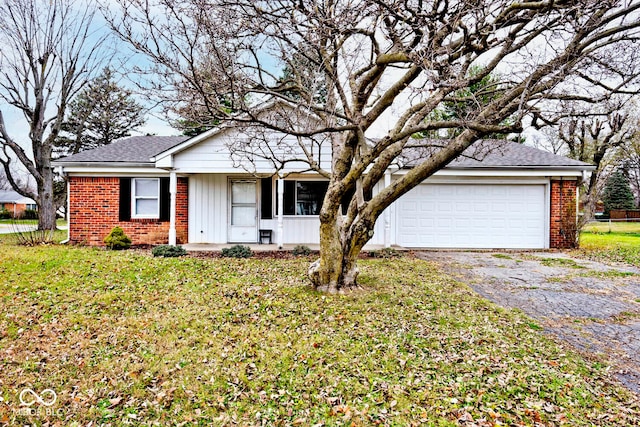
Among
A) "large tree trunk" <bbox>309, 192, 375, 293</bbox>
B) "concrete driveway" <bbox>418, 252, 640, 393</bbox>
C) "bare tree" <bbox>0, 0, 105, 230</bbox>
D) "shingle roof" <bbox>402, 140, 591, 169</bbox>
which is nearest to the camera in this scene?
"concrete driveway" <bbox>418, 252, 640, 393</bbox>

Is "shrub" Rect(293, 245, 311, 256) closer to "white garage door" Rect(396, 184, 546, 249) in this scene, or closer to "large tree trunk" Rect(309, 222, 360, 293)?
"white garage door" Rect(396, 184, 546, 249)

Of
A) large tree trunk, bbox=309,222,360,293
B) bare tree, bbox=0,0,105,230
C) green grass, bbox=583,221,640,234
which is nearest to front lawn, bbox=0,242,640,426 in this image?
large tree trunk, bbox=309,222,360,293

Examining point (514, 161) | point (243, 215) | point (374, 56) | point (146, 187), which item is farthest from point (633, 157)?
point (146, 187)

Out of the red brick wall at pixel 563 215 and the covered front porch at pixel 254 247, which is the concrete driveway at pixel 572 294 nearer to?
the red brick wall at pixel 563 215

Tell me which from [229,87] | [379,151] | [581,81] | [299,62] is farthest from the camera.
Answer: [299,62]

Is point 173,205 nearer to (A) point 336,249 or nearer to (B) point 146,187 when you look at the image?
(B) point 146,187

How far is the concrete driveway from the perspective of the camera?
15.1 feet

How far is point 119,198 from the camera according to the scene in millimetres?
12711

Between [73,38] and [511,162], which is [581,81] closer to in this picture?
[511,162]

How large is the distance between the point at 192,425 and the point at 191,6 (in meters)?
5.33

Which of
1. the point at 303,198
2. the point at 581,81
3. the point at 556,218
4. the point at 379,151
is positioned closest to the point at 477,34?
the point at 379,151

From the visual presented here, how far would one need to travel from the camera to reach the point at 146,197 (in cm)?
1287

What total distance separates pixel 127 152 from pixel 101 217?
250 centimetres

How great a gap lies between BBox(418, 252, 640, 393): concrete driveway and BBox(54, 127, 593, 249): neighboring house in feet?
5.09
